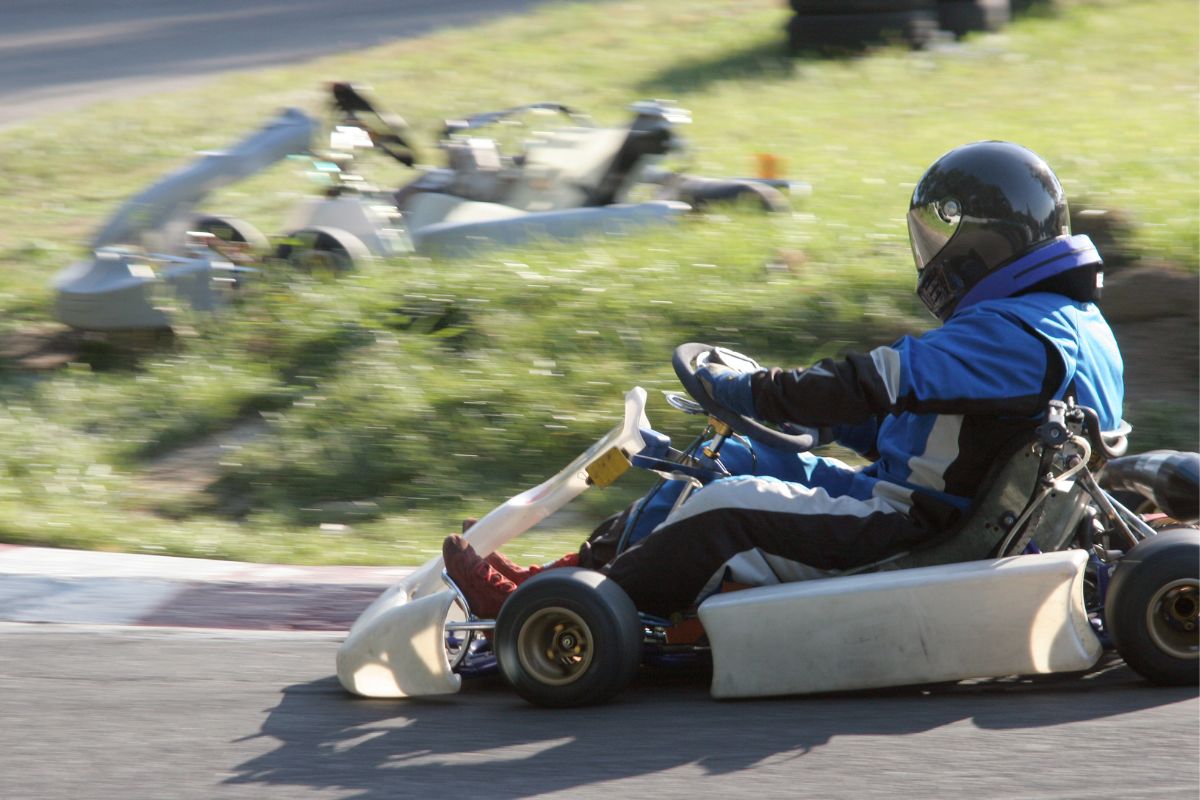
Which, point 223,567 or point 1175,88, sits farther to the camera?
point 1175,88

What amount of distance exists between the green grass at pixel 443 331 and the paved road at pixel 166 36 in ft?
6.59

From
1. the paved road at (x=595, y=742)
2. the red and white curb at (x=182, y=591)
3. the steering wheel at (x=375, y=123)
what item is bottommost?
the paved road at (x=595, y=742)

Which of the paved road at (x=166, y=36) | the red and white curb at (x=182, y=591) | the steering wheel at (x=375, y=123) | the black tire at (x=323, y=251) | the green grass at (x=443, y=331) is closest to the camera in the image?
the red and white curb at (x=182, y=591)

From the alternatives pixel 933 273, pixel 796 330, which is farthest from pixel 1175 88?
pixel 933 273

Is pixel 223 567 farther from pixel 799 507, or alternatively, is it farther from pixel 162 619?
pixel 799 507

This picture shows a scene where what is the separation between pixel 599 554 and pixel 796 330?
105 inches

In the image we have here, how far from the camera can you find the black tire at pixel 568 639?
10.5 feet

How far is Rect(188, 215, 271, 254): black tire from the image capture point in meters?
7.11

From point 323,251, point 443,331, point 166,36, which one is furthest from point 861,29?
point 443,331

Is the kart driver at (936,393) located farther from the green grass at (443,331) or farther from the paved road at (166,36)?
the paved road at (166,36)

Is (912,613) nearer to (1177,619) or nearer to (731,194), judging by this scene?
(1177,619)

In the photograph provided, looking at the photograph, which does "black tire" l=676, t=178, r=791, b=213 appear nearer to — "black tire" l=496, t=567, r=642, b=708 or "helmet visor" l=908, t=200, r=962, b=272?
"helmet visor" l=908, t=200, r=962, b=272

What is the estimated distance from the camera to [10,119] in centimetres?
1130

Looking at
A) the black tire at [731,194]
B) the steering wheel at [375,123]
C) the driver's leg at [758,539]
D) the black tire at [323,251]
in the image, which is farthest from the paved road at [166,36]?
the driver's leg at [758,539]
